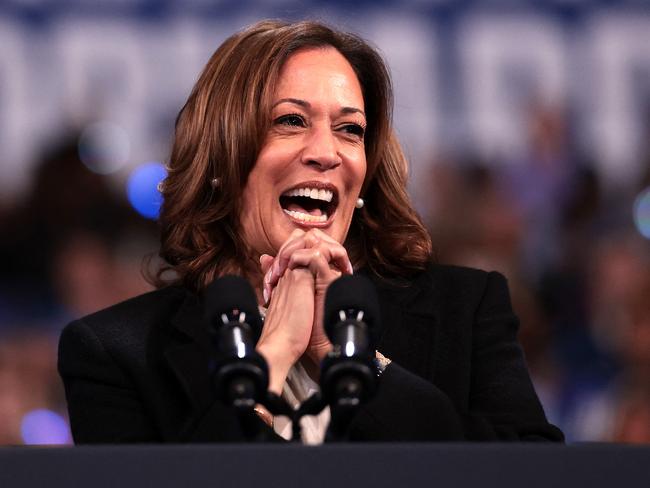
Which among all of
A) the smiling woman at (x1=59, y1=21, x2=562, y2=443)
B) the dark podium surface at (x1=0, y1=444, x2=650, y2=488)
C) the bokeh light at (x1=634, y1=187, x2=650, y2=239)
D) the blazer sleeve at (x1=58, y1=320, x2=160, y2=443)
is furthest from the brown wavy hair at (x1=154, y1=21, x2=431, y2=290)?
the bokeh light at (x1=634, y1=187, x2=650, y2=239)

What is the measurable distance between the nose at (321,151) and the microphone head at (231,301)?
73 centimetres

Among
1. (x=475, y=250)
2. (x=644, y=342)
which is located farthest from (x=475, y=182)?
(x=644, y=342)

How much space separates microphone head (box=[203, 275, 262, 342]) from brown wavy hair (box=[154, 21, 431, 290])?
0.78 m

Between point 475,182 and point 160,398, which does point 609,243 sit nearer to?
point 475,182

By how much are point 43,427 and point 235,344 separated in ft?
6.53

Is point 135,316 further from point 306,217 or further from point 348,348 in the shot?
point 348,348

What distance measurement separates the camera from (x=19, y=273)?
3.29m

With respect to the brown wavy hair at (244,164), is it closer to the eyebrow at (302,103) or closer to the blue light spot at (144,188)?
the eyebrow at (302,103)

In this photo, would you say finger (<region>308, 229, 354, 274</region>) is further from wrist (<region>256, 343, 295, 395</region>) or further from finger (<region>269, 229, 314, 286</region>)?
wrist (<region>256, 343, 295, 395</region>)

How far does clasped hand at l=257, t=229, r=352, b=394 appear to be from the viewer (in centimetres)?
189

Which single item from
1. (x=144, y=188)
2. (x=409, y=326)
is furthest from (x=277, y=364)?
(x=144, y=188)

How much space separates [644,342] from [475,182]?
0.63m

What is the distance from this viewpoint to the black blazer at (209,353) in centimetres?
194

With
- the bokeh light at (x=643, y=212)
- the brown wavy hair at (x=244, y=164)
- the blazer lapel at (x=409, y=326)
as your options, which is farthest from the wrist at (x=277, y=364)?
the bokeh light at (x=643, y=212)
